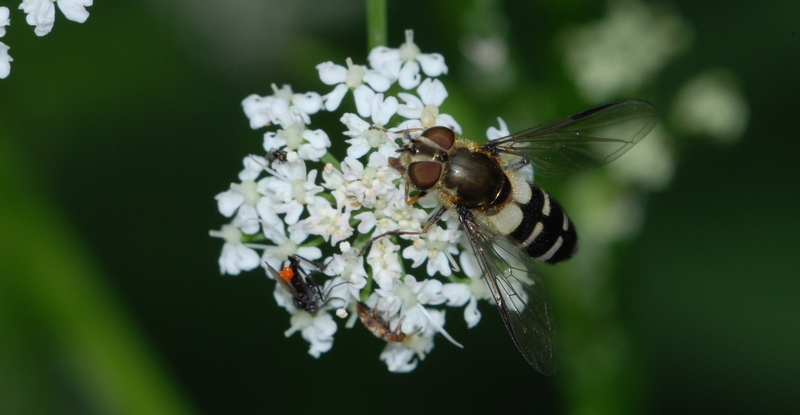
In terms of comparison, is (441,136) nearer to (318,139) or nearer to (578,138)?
(318,139)

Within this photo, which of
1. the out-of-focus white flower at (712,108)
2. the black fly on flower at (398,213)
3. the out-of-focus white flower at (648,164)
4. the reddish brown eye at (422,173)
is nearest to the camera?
the reddish brown eye at (422,173)

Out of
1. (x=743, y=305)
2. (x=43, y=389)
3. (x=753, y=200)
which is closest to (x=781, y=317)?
(x=743, y=305)

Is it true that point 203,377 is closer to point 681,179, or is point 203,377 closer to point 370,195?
point 370,195

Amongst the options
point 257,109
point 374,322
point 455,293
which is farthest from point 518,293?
point 257,109

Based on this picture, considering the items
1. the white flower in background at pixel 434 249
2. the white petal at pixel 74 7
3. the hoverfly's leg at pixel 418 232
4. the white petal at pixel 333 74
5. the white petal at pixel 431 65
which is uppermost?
the white petal at pixel 74 7

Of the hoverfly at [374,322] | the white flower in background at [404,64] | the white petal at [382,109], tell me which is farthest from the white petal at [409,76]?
the hoverfly at [374,322]

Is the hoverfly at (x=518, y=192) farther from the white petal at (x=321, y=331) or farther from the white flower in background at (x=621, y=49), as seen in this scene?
the white flower in background at (x=621, y=49)
